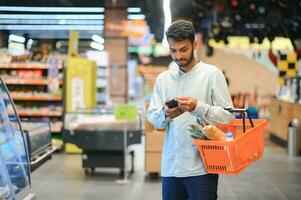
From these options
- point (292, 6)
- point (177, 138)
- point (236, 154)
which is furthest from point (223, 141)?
point (292, 6)

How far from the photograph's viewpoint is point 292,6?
12219mm

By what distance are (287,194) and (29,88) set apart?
6248 mm

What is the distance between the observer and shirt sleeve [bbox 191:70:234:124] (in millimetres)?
2824

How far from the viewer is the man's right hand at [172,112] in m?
2.83

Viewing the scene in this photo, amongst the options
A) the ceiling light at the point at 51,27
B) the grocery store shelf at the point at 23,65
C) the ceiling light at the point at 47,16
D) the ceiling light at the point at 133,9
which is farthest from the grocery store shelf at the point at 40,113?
the ceiling light at the point at 51,27

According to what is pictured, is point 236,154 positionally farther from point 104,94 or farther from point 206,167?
point 104,94

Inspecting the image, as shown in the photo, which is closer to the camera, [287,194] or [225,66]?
[287,194]

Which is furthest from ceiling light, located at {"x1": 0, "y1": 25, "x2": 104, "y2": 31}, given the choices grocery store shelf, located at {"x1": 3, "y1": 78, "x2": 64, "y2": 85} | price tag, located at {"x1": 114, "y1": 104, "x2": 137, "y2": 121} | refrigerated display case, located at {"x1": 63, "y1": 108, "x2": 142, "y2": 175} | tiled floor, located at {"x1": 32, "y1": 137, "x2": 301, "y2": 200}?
price tag, located at {"x1": 114, "y1": 104, "x2": 137, "y2": 121}

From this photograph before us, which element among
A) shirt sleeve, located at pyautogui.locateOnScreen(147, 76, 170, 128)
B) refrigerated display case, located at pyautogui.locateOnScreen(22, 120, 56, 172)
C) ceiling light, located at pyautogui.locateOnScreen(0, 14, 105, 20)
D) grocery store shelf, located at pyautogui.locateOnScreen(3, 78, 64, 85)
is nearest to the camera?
shirt sleeve, located at pyautogui.locateOnScreen(147, 76, 170, 128)

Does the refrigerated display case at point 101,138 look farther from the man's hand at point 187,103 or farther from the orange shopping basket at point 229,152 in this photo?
the man's hand at point 187,103

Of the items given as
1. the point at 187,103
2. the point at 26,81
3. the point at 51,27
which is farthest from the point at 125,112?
the point at 51,27

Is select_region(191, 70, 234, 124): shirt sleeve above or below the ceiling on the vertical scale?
below

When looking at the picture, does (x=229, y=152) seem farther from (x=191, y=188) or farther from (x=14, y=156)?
(x=14, y=156)

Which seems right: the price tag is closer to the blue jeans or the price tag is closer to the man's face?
the blue jeans
